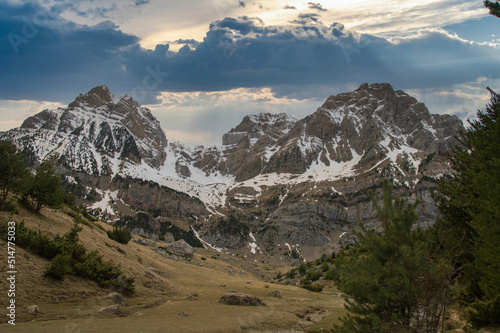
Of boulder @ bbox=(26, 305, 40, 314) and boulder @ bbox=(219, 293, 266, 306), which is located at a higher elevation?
boulder @ bbox=(26, 305, 40, 314)

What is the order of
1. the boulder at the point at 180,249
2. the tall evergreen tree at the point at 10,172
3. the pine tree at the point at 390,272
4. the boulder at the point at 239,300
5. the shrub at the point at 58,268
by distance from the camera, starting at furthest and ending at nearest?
the boulder at the point at 180,249 < the boulder at the point at 239,300 < the tall evergreen tree at the point at 10,172 < the shrub at the point at 58,268 < the pine tree at the point at 390,272

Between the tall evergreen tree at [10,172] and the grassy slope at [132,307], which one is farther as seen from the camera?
the tall evergreen tree at [10,172]

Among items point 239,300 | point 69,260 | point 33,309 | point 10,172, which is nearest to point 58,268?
point 69,260

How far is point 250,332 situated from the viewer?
57.6 ft

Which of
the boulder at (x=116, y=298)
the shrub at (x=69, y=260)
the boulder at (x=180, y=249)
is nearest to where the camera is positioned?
the shrub at (x=69, y=260)

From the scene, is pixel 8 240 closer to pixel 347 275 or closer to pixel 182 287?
pixel 182 287

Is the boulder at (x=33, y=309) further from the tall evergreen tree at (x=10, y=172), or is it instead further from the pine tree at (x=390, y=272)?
the pine tree at (x=390, y=272)

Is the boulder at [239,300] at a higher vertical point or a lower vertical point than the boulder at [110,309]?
lower

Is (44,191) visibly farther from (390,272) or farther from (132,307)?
(390,272)

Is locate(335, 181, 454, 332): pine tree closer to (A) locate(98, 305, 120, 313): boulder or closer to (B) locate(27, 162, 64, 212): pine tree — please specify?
(A) locate(98, 305, 120, 313): boulder

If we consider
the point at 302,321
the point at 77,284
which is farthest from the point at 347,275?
the point at 77,284

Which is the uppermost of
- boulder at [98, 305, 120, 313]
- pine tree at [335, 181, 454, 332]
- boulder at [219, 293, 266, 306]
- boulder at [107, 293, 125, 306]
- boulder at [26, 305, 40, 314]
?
pine tree at [335, 181, 454, 332]

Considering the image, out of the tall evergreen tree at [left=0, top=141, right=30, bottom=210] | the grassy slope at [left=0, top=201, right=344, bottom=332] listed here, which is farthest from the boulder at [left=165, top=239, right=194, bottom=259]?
the tall evergreen tree at [left=0, top=141, right=30, bottom=210]

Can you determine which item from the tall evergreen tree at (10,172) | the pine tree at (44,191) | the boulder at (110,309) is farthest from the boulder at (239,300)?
the tall evergreen tree at (10,172)
